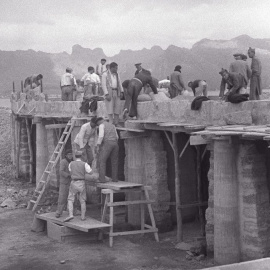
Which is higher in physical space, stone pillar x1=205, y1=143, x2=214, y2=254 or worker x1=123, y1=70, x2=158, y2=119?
worker x1=123, y1=70, x2=158, y2=119

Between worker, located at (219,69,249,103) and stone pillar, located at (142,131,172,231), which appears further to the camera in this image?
stone pillar, located at (142,131,172,231)

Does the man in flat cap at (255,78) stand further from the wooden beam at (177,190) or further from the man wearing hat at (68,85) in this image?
the man wearing hat at (68,85)

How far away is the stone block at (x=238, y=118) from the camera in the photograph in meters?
10.4

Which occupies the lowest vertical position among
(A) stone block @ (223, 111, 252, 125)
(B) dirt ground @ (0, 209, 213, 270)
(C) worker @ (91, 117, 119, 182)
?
(B) dirt ground @ (0, 209, 213, 270)

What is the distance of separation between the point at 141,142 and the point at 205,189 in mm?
2121

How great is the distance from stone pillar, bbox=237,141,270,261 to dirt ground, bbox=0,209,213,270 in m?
0.98

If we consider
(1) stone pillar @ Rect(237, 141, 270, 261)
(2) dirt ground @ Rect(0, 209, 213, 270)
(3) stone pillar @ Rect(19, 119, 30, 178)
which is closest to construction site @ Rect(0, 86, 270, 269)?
(1) stone pillar @ Rect(237, 141, 270, 261)

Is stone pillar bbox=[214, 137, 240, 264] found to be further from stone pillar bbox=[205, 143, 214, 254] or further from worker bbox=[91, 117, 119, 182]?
worker bbox=[91, 117, 119, 182]

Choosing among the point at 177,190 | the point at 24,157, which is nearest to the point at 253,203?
the point at 177,190

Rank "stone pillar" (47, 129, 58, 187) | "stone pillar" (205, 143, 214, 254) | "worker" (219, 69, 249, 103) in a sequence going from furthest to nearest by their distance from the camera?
"stone pillar" (47, 129, 58, 187)
"stone pillar" (205, 143, 214, 254)
"worker" (219, 69, 249, 103)

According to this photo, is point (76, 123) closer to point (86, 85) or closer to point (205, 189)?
point (86, 85)

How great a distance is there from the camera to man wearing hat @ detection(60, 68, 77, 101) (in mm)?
18672

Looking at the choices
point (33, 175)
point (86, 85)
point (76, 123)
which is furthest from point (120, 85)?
point (33, 175)

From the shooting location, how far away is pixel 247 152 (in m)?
10.3
